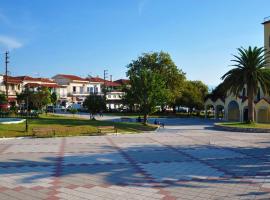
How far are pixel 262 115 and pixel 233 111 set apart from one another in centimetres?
717

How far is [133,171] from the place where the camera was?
14961 mm

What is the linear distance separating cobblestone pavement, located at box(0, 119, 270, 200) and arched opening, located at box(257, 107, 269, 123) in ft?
94.4

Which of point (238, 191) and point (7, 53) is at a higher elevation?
point (7, 53)

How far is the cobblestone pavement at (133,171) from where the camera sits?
11.6 metres

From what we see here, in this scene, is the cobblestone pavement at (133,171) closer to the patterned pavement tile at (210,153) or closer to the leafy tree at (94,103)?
the patterned pavement tile at (210,153)

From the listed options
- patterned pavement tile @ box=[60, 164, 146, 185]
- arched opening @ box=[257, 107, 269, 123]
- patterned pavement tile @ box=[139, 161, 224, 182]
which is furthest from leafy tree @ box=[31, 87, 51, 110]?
patterned pavement tile @ box=[139, 161, 224, 182]

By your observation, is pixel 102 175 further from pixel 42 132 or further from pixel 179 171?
pixel 42 132

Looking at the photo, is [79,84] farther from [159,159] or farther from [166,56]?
[159,159]

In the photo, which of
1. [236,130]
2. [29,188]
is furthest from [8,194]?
[236,130]

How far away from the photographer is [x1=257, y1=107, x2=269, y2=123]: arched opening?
50.9 metres

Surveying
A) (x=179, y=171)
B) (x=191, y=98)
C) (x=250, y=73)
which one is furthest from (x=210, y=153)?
(x=191, y=98)

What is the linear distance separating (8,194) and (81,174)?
3.45 meters

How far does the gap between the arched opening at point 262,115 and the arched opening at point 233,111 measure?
18.7 ft

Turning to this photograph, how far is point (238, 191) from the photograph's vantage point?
11773 mm
